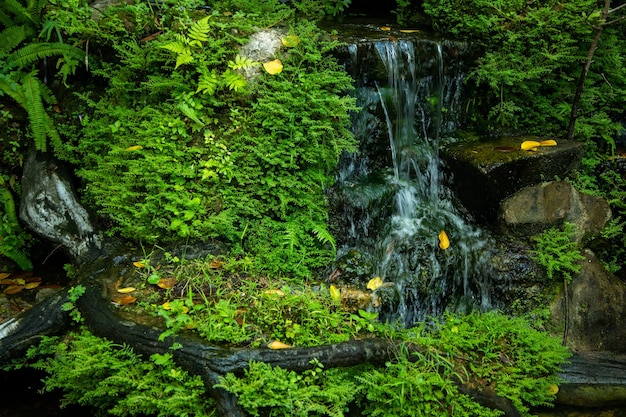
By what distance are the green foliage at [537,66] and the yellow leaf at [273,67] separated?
9.47 ft

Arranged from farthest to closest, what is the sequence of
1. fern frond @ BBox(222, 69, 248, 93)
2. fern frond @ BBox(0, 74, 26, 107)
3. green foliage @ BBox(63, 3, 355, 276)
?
fern frond @ BBox(0, 74, 26, 107), fern frond @ BBox(222, 69, 248, 93), green foliage @ BBox(63, 3, 355, 276)

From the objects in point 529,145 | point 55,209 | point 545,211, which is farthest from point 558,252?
point 55,209

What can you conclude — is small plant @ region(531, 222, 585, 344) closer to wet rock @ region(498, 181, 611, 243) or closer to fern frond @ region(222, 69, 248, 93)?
wet rock @ region(498, 181, 611, 243)

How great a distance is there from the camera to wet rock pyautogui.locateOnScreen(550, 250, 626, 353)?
561 cm

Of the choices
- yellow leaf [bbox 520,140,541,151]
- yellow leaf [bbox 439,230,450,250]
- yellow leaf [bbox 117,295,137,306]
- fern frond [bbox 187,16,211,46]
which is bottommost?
yellow leaf [bbox 439,230,450,250]

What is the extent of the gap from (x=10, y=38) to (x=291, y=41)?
10.1 ft

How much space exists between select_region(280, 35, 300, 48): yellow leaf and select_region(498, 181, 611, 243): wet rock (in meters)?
3.14

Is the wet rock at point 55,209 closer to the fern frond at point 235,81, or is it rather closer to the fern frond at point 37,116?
the fern frond at point 37,116

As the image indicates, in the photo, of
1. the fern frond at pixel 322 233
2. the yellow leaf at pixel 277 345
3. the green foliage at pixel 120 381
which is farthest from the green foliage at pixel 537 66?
the green foliage at pixel 120 381

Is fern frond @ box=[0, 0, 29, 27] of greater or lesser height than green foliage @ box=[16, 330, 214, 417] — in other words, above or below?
above

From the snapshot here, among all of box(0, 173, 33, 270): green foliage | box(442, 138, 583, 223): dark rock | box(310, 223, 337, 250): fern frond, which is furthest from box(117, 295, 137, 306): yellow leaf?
box(442, 138, 583, 223): dark rock

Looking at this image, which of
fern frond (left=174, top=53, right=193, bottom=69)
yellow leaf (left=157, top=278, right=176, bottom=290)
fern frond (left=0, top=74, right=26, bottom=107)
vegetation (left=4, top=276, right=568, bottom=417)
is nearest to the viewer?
vegetation (left=4, top=276, right=568, bottom=417)

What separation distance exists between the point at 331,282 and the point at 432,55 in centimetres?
339

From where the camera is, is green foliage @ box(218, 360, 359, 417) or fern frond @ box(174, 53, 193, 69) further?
fern frond @ box(174, 53, 193, 69)
